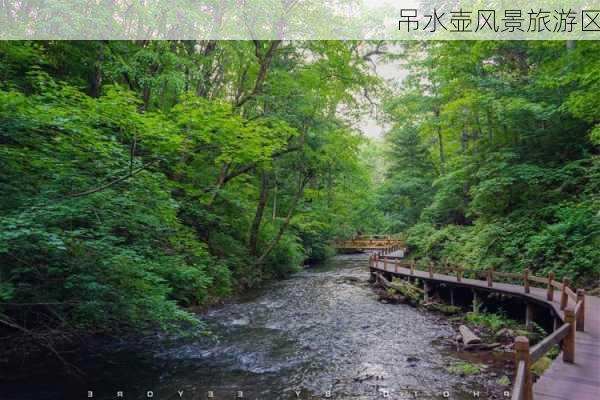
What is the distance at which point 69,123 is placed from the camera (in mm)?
4672

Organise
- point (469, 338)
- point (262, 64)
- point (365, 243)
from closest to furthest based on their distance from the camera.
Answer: point (469, 338) → point (262, 64) → point (365, 243)

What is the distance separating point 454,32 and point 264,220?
45.0 feet

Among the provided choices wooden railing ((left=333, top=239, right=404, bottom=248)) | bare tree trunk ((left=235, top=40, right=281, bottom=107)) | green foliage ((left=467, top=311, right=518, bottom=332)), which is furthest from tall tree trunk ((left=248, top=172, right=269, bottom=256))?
wooden railing ((left=333, top=239, right=404, bottom=248))

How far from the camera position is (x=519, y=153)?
48.3 feet

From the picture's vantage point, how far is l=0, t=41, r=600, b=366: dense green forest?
16.9 feet

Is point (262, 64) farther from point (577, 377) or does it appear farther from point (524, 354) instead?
point (577, 377)

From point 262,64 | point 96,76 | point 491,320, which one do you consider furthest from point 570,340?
point 96,76

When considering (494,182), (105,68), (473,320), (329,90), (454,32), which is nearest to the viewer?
(105,68)

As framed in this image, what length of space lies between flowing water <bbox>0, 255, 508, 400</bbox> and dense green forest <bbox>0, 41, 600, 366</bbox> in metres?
1.05

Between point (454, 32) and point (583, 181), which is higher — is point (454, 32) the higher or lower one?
the higher one

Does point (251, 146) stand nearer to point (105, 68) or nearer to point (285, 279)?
point (105, 68)

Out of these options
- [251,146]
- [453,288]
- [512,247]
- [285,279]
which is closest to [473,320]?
[453,288]

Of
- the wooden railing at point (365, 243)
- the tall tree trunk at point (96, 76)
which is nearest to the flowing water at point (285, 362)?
the tall tree trunk at point (96, 76)

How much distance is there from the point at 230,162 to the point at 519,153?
12350 mm
